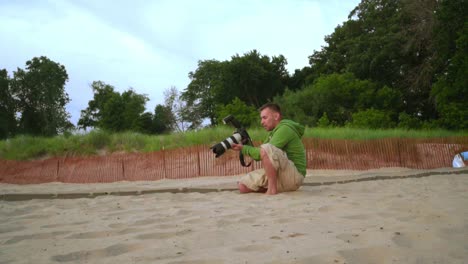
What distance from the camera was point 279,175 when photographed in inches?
190

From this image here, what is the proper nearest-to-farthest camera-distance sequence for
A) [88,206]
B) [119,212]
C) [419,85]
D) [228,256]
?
[228,256], [119,212], [88,206], [419,85]

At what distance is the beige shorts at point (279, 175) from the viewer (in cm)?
457

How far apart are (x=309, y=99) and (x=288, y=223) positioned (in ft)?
82.2

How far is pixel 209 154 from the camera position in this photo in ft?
40.0

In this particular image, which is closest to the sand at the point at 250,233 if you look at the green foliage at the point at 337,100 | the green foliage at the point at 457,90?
the green foliage at the point at 457,90

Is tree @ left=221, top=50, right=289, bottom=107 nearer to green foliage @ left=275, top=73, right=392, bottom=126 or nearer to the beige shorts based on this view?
green foliage @ left=275, top=73, right=392, bottom=126

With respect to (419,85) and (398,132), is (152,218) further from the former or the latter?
(419,85)

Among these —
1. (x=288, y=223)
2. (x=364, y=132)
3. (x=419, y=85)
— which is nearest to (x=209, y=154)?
(x=364, y=132)

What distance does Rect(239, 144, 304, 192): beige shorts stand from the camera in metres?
4.57

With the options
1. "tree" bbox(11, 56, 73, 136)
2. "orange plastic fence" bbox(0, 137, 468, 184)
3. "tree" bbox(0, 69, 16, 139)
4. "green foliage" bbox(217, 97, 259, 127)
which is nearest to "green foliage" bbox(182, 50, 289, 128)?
"green foliage" bbox(217, 97, 259, 127)

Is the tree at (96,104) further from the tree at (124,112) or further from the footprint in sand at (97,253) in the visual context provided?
the footprint in sand at (97,253)

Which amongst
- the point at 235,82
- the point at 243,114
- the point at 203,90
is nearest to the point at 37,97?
the point at 203,90

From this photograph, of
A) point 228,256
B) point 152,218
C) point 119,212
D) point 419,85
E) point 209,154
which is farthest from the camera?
point 419,85

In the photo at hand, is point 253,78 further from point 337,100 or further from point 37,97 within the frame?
point 37,97
